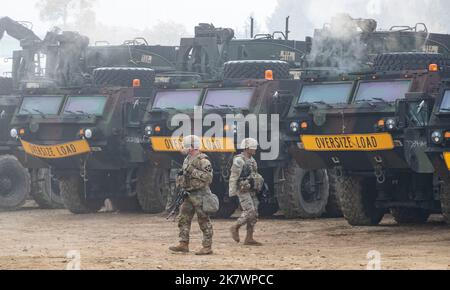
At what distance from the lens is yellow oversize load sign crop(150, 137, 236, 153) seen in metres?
20.5

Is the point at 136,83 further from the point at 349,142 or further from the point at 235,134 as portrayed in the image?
the point at 349,142

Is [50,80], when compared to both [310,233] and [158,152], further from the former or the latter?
[310,233]

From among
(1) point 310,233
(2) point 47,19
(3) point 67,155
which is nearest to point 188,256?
(1) point 310,233

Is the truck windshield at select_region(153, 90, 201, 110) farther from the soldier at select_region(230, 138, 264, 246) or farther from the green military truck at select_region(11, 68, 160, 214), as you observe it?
the soldier at select_region(230, 138, 264, 246)

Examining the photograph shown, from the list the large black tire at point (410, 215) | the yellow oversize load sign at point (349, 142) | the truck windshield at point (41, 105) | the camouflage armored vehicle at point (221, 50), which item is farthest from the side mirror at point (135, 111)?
the large black tire at point (410, 215)

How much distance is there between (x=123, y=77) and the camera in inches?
964

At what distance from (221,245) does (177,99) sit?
545 centimetres

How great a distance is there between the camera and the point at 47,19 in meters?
62.2

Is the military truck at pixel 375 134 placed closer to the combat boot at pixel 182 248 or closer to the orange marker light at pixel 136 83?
the combat boot at pixel 182 248

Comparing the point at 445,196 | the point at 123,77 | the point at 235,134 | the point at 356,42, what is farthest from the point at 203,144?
the point at 356,42

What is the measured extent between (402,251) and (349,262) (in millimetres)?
1405

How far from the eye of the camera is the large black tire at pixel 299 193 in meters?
20.7

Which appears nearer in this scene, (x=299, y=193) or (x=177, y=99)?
(x=299, y=193)

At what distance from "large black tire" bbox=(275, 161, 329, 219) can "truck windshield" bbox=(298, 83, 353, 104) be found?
167 cm
